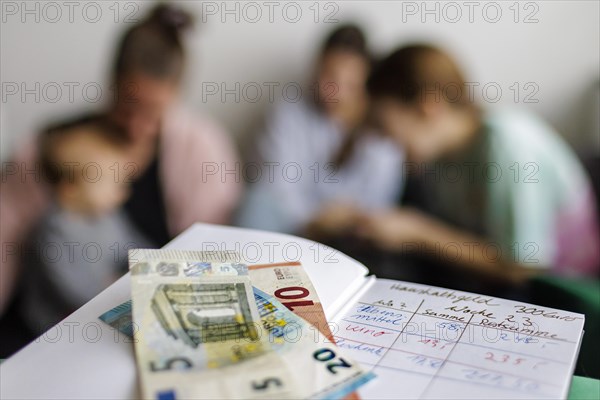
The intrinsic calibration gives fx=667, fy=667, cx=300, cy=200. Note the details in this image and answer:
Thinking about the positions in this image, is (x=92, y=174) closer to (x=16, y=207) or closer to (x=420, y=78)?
(x=16, y=207)

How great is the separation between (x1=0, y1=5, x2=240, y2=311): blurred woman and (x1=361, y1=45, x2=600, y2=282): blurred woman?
39 cm

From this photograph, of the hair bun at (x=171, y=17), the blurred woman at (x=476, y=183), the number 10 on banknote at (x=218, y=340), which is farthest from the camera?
the hair bun at (x=171, y=17)

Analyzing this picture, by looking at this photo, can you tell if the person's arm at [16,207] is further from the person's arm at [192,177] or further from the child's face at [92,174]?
the person's arm at [192,177]

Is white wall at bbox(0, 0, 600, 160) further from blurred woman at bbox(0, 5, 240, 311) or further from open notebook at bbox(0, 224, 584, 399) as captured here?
open notebook at bbox(0, 224, 584, 399)

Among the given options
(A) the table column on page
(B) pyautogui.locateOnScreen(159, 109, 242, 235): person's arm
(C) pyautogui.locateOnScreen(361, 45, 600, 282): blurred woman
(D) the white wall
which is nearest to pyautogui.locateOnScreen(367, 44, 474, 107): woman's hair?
(C) pyautogui.locateOnScreen(361, 45, 600, 282): blurred woman

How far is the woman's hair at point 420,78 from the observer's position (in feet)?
4.68

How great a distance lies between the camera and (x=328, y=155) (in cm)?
156

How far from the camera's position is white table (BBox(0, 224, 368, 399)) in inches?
19.5

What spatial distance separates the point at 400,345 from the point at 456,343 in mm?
48

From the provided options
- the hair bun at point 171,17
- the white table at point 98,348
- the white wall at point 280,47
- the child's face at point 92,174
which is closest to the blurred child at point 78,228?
the child's face at point 92,174

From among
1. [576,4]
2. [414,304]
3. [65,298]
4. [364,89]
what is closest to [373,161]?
[364,89]

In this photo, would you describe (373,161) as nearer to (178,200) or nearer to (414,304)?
(178,200)

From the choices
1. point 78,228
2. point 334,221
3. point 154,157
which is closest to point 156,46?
point 154,157

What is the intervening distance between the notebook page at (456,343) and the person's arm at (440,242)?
0.80 meters
